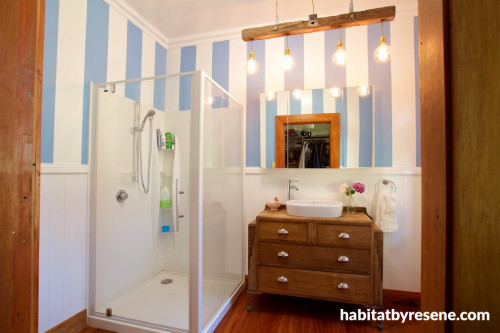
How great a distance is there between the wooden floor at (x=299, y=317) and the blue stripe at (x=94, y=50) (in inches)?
A: 62.8

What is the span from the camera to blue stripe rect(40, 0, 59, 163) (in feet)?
5.04

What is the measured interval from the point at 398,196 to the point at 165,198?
6.94 ft

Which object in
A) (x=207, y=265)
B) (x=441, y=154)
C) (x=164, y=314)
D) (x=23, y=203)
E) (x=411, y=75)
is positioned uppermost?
(x=411, y=75)

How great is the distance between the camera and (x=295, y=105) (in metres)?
2.34

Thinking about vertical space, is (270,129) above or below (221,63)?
below

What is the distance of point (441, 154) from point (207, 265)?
1.63 meters

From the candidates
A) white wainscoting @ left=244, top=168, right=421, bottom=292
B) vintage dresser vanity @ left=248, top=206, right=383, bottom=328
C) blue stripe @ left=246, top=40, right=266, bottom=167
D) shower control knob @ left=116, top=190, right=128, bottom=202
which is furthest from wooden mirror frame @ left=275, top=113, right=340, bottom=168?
shower control knob @ left=116, top=190, right=128, bottom=202

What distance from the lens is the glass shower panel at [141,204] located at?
1787 mm

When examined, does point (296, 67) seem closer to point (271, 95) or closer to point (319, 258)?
point (271, 95)

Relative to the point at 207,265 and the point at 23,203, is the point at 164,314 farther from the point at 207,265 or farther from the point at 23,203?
the point at 23,203

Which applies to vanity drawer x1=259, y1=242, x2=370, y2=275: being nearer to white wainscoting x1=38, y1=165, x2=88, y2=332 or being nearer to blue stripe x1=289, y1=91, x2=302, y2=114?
blue stripe x1=289, y1=91, x2=302, y2=114

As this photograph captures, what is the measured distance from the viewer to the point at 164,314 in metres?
1.79

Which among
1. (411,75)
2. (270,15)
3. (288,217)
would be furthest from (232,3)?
(288,217)

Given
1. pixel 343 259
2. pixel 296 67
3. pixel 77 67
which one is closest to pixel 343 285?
pixel 343 259
